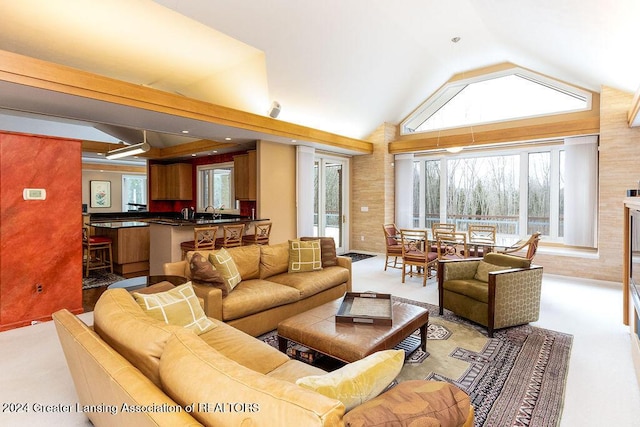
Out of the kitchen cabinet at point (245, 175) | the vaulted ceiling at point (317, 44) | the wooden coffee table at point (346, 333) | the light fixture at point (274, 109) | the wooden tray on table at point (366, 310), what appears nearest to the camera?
the wooden coffee table at point (346, 333)

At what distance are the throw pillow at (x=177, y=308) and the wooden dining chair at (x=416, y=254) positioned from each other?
3.83 meters

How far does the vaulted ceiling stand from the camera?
157 inches

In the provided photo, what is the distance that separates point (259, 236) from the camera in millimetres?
5918

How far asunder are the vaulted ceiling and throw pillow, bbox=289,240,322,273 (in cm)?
283

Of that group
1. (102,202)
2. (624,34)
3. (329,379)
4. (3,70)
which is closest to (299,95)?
(3,70)

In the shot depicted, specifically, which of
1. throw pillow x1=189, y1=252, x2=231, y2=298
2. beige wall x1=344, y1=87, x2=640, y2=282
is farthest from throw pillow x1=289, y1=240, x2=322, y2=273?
beige wall x1=344, y1=87, x2=640, y2=282

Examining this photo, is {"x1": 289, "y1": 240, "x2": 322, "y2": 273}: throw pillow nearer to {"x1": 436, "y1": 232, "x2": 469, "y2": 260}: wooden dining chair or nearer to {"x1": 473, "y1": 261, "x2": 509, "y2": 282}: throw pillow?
{"x1": 473, "y1": 261, "x2": 509, "y2": 282}: throw pillow

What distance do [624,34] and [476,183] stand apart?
4309mm

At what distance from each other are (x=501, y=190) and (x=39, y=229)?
7.96 metres

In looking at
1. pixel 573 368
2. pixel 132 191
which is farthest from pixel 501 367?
pixel 132 191

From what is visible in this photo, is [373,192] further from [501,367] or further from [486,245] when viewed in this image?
[501,367]

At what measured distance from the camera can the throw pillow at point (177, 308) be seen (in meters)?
2.18

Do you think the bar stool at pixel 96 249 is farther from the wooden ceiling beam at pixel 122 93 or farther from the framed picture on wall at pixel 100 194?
the framed picture on wall at pixel 100 194

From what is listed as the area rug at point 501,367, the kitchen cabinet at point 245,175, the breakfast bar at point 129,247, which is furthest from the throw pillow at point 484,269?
the breakfast bar at point 129,247
